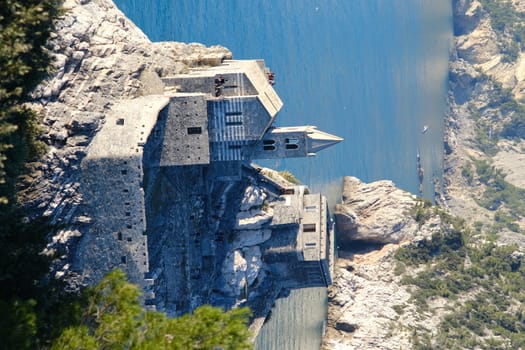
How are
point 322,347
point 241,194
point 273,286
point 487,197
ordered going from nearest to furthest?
point 241,194 → point 273,286 → point 322,347 → point 487,197

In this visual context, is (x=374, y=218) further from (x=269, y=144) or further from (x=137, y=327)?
(x=137, y=327)

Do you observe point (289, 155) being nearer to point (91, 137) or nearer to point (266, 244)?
point (266, 244)

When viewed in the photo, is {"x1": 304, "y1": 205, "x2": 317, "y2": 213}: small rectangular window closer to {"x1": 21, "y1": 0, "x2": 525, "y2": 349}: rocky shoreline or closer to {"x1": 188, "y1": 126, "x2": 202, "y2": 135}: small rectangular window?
{"x1": 21, "y1": 0, "x2": 525, "y2": 349}: rocky shoreline

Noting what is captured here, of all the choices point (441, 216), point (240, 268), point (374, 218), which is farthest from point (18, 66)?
point (441, 216)

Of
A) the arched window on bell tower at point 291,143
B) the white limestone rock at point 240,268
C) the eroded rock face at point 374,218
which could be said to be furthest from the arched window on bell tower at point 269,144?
the eroded rock face at point 374,218

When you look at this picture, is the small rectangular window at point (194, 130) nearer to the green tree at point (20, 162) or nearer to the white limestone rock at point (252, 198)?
the white limestone rock at point (252, 198)

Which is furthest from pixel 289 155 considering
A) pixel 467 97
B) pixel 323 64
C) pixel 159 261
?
pixel 467 97

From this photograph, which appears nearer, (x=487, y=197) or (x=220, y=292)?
(x=220, y=292)

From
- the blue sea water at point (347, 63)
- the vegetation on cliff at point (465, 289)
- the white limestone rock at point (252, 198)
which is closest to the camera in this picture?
the white limestone rock at point (252, 198)
